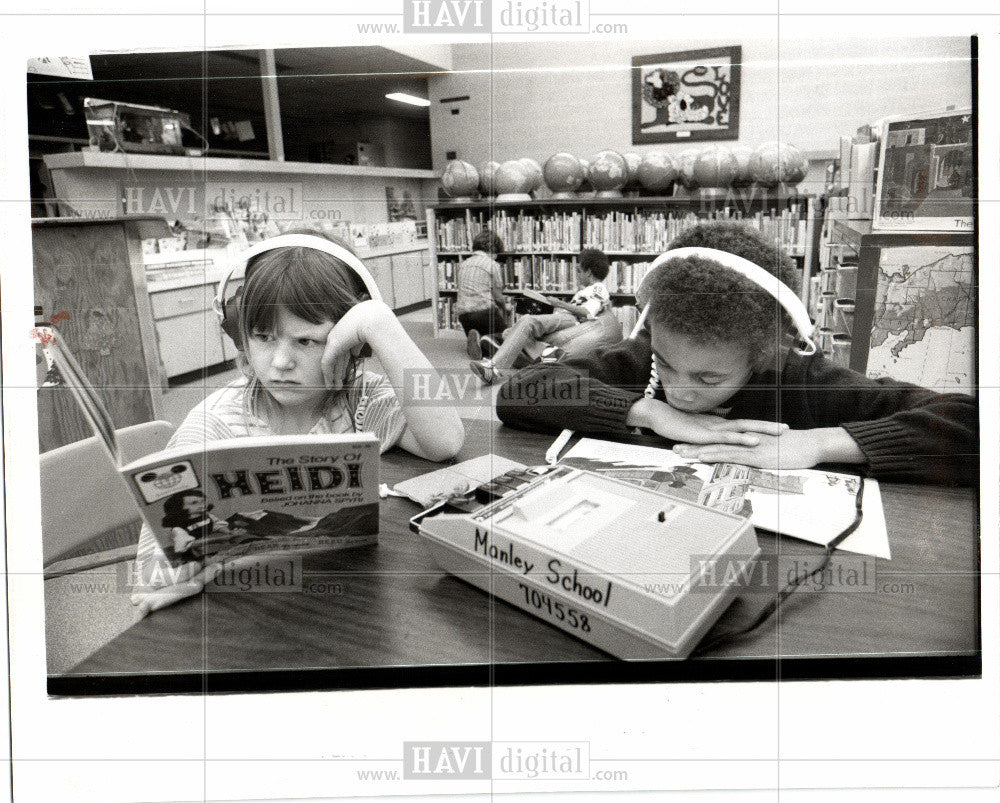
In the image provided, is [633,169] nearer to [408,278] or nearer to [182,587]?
[408,278]

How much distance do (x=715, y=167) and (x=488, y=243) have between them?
0.37m

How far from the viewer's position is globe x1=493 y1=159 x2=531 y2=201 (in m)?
0.99

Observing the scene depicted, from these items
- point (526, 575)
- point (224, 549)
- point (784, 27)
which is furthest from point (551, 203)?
point (224, 549)

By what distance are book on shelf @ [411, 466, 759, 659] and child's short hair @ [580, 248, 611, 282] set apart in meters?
0.35

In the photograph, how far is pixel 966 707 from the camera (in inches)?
40.9

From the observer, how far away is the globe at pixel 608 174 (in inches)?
43.0

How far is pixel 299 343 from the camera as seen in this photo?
96cm

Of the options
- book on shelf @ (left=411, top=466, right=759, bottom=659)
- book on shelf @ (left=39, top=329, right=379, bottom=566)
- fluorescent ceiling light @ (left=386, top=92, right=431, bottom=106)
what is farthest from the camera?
fluorescent ceiling light @ (left=386, top=92, right=431, bottom=106)

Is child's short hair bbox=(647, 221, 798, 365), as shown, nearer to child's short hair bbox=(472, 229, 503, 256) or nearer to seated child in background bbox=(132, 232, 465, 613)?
child's short hair bbox=(472, 229, 503, 256)

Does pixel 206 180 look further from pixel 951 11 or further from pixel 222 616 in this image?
pixel 951 11

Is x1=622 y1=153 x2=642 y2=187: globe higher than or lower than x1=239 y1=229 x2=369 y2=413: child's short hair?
higher

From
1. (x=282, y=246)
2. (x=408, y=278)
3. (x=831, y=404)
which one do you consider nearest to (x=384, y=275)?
(x=408, y=278)
